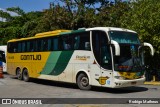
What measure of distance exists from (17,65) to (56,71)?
5.67 meters

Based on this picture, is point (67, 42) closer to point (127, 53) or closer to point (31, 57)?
point (127, 53)

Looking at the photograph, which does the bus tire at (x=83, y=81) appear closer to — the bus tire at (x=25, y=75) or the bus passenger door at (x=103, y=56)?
the bus passenger door at (x=103, y=56)

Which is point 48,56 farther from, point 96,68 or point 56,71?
point 96,68

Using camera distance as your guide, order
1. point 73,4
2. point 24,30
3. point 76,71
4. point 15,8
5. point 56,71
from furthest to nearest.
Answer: point 15,8
point 24,30
point 73,4
point 56,71
point 76,71

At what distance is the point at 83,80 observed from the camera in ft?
59.2

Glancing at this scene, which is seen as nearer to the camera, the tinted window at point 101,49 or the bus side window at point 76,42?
the tinted window at point 101,49

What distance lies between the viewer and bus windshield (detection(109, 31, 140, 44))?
1652 cm

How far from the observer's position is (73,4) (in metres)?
32.2

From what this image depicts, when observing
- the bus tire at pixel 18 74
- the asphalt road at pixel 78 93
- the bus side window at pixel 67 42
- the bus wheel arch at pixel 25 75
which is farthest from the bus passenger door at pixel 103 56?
the bus tire at pixel 18 74

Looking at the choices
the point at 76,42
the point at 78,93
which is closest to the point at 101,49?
the point at 76,42

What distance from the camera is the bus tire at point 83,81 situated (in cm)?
1772

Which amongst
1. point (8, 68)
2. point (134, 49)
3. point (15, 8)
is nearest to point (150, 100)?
point (134, 49)

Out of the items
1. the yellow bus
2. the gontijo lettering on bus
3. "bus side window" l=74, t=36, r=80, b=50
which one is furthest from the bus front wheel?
"bus side window" l=74, t=36, r=80, b=50

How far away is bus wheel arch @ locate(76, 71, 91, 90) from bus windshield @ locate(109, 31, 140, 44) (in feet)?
8.51
